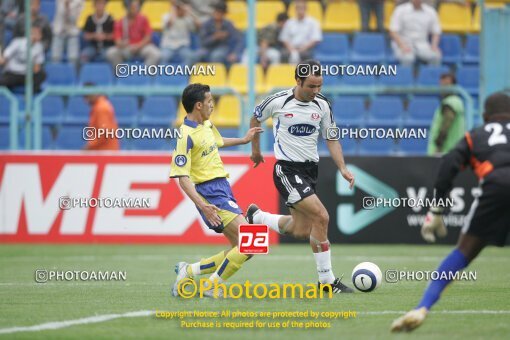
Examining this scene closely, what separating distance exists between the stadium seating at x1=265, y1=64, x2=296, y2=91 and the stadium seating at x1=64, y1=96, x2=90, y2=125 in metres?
3.32

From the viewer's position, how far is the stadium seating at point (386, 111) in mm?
17812

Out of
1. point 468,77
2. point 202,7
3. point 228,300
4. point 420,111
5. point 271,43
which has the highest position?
point 202,7

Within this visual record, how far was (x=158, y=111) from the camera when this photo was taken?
18.2 metres

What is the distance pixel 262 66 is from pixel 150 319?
421 inches

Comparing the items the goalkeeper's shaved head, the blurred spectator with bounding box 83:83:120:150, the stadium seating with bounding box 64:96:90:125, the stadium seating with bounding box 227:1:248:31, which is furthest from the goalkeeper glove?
the stadium seating with bounding box 227:1:248:31

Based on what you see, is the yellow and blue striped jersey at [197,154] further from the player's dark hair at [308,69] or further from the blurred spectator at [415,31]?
the blurred spectator at [415,31]

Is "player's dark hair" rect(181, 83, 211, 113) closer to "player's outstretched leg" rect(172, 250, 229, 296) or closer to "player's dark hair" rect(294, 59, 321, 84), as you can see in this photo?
"player's dark hair" rect(294, 59, 321, 84)

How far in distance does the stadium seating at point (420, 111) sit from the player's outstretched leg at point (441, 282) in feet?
32.9

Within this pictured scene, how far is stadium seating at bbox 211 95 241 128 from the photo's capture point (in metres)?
17.2

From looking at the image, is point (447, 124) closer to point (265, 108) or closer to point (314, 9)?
point (314, 9)

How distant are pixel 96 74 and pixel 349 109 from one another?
16.7ft

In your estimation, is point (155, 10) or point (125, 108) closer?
point (125, 108)

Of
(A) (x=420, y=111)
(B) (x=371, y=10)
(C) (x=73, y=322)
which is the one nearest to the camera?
(C) (x=73, y=322)

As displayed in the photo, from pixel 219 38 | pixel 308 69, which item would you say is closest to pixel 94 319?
pixel 308 69
